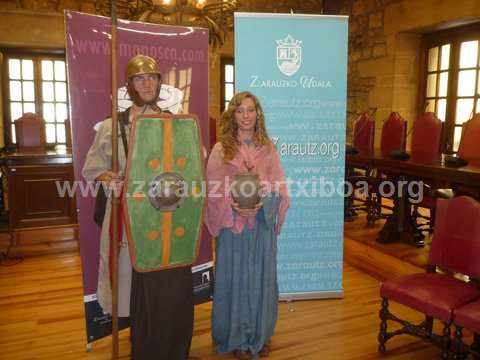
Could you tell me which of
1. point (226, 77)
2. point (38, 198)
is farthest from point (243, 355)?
point (226, 77)

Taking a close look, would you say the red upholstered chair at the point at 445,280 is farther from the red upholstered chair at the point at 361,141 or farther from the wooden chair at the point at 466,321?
the red upholstered chair at the point at 361,141

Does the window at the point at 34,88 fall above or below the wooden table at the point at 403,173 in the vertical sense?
above

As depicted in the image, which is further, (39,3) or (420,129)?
(39,3)

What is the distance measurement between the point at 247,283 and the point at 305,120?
110 cm

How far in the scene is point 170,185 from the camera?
5.85 feet

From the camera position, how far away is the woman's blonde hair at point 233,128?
6.79 ft

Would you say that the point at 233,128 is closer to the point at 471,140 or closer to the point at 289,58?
the point at 289,58

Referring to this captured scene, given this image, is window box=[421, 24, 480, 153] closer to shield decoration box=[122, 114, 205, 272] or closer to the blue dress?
the blue dress

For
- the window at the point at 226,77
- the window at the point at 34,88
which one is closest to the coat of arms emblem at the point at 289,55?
the window at the point at 226,77

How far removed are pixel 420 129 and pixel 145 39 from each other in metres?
3.10

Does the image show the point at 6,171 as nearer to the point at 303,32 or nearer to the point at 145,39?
the point at 145,39

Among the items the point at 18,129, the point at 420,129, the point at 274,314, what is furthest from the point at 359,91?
the point at 274,314

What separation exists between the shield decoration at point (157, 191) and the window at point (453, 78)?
4294 mm

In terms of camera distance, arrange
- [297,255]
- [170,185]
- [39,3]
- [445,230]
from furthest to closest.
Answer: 1. [39,3]
2. [297,255]
3. [445,230]
4. [170,185]
